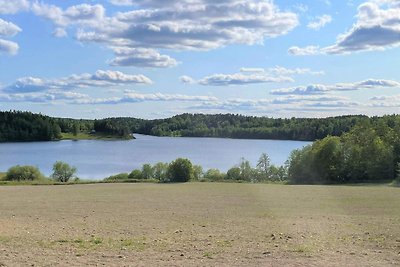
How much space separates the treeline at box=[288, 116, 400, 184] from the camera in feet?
187

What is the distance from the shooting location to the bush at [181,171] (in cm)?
5862

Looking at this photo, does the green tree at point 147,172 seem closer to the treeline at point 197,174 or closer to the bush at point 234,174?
the treeline at point 197,174

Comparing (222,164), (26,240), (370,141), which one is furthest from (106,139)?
(26,240)

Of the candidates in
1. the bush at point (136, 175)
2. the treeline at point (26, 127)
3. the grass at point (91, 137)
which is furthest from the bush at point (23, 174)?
the grass at point (91, 137)

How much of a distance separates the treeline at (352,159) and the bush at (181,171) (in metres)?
13.0

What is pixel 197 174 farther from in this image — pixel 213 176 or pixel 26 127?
pixel 26 127

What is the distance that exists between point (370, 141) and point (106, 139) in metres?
119

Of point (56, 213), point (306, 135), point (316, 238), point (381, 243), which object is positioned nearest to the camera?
point (381, 243)

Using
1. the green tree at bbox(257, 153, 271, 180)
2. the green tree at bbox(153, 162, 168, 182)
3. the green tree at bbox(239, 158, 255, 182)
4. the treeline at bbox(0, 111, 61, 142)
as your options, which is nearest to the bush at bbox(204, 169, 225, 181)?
the green tree at bbox(239, 158, 255, 182)

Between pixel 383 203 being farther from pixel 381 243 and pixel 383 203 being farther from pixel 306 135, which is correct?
pixel 306 135

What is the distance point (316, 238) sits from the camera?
46.2 feet

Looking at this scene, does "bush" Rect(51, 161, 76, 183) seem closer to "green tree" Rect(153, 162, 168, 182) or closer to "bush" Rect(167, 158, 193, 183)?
"green tree" Rect(153, 162, 168, 182)

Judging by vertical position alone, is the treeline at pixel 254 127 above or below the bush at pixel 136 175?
above

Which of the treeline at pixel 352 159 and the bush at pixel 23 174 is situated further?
the bush at pixel 23 174
